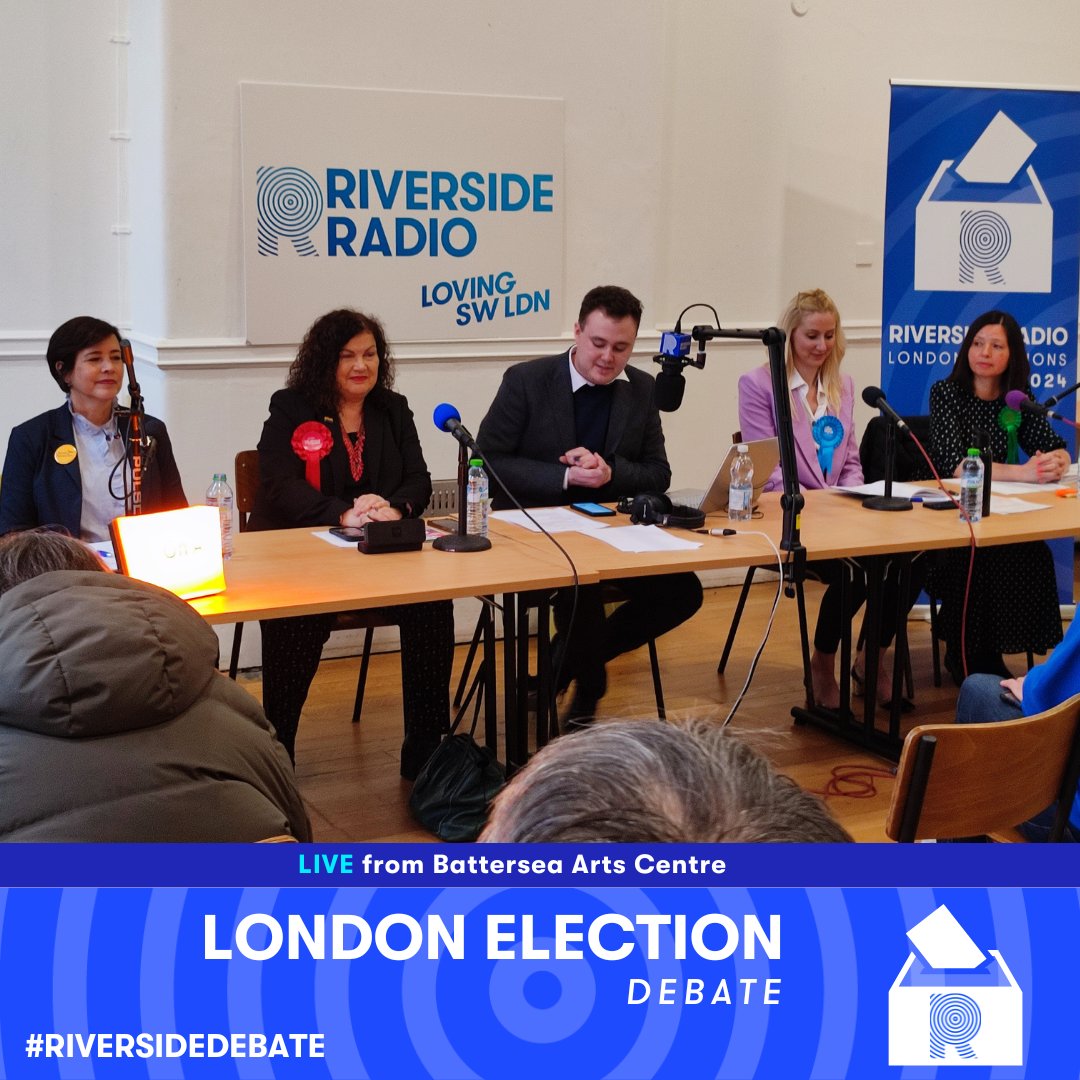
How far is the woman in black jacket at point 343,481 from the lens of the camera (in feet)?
11.7

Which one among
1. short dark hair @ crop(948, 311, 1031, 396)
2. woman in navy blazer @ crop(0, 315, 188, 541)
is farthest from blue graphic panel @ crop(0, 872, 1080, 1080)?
short dark hair @ crop(948, 311, 1031, 396)

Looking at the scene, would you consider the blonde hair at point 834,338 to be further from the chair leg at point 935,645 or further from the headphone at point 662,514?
the headphone at point 662,514

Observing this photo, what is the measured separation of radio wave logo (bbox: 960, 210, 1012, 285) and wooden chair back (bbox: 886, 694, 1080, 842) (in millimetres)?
3581

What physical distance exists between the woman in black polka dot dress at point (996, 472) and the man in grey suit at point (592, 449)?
3.22 feet

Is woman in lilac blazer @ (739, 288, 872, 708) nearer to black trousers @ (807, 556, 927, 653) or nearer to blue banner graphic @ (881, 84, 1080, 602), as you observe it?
black trousers @ (807, 556, 927, 653)

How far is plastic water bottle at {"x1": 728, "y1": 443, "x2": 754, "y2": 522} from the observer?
376cm

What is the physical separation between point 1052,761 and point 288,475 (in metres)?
2.24

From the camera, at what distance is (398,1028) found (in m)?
0.54

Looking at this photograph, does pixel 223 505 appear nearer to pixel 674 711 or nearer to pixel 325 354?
pixel 325 354

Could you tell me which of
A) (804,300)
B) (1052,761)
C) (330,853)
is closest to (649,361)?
(804,300)

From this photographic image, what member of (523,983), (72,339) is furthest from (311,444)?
(523,983)

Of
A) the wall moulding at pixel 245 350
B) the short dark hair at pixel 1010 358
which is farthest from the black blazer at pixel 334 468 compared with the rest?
the short dark hair at pixel 1010 358

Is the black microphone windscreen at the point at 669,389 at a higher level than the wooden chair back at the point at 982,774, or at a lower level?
higher

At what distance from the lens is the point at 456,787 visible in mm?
3359
